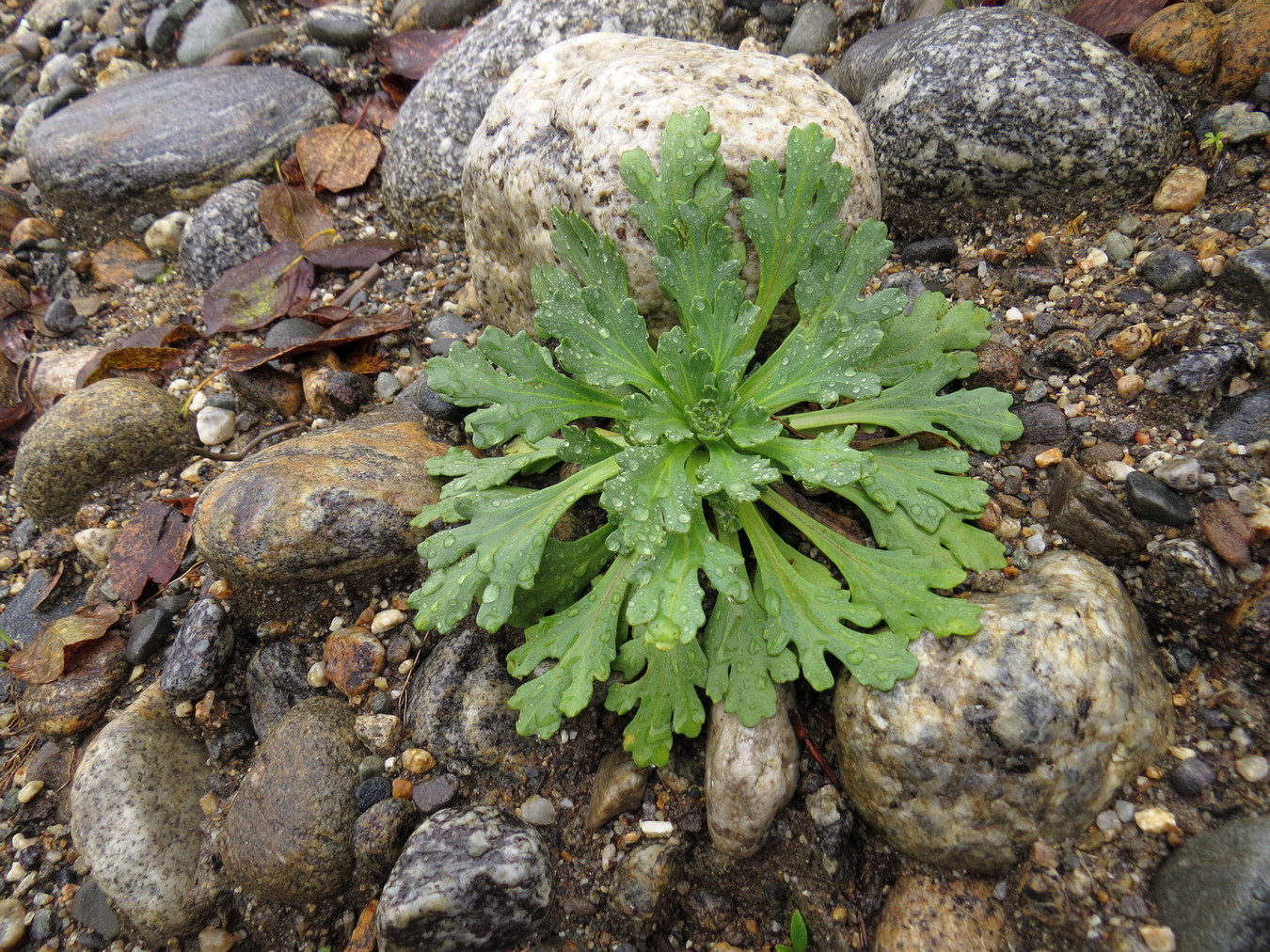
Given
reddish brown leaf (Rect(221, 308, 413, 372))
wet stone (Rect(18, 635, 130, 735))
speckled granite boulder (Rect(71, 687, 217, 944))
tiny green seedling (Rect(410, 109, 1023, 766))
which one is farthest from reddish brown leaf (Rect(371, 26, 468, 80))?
speckled granite boulder (Rect(71, 687, 217, 944))

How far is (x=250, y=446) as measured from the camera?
142 inches

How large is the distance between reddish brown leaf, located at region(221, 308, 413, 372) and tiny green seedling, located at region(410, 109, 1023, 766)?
108cm

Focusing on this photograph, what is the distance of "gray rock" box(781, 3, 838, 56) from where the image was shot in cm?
418

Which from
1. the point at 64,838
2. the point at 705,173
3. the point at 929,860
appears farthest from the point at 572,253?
the point at 64,838

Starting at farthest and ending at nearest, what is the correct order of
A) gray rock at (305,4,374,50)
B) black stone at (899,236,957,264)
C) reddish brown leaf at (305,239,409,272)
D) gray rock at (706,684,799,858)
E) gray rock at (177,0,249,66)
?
gray rock at (177,0,249,66)
gray rock at (305,4,374,50)
reddish brown leaf at (305,239,409,272)
black stone at (899,236,957,264)
gray rock at (706,684,799,858)

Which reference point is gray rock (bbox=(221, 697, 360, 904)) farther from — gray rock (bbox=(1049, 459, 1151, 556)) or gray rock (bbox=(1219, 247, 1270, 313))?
gray rock (bbox=(1219, 247, 1270, 313))

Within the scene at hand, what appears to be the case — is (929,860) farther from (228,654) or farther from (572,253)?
(228,654)

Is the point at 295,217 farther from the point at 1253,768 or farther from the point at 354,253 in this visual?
the point at 1253,768

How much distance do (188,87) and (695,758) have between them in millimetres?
5034

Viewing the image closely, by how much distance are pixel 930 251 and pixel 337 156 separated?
345 centimetres

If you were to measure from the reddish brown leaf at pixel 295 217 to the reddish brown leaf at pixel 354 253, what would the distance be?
10 centimetres

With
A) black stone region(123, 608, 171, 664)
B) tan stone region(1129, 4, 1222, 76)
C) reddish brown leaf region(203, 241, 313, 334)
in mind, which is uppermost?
tan stone region(1129, 4, 1222, 76)

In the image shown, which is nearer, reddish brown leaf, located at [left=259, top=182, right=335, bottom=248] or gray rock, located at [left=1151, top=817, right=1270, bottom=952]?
gray rock, located at [left=1151, top=817, right=1270, bottom=952]

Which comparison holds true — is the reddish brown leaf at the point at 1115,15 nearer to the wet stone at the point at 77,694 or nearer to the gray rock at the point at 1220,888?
the gray rock at the point at 1220,888
